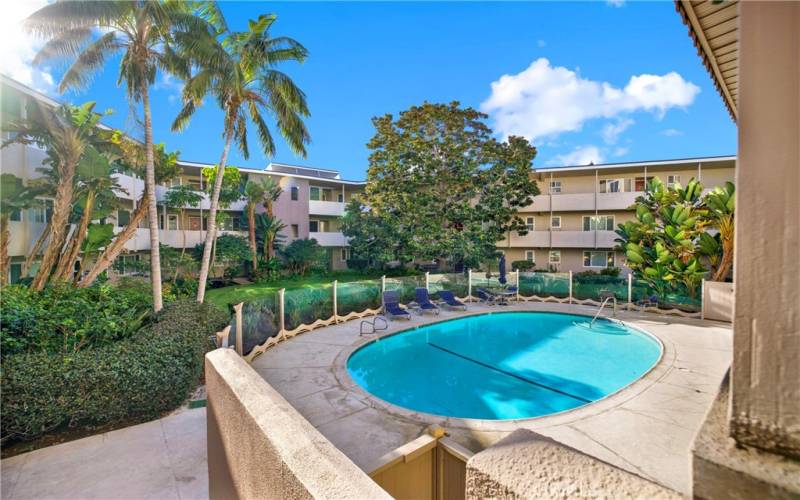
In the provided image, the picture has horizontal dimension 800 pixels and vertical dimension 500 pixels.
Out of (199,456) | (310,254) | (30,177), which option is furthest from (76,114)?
(310,254)

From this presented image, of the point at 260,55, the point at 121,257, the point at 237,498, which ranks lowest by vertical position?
the point at 237,498

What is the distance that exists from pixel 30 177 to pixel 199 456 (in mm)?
12006

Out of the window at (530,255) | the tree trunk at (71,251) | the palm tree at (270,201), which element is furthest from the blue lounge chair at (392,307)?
the window at (530,255)

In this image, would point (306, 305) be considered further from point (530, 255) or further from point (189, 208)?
point (530, 255)

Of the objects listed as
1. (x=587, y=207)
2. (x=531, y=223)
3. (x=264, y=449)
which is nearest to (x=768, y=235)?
(x=264, y=449)

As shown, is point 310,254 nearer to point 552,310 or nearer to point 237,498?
point 552,310

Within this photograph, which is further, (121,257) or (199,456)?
(121,257)

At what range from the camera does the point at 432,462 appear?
4762 mm

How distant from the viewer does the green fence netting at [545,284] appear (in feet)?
62.0

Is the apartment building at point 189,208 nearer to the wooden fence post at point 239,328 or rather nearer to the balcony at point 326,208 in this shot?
the balcony at point 326,208

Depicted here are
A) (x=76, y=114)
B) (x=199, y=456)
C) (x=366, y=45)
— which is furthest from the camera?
(x=366, y=45)

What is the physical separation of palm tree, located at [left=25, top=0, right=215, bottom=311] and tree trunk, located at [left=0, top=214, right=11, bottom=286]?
3.14 metres

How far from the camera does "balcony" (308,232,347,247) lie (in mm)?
28609

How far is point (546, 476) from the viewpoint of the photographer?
3.23ft
